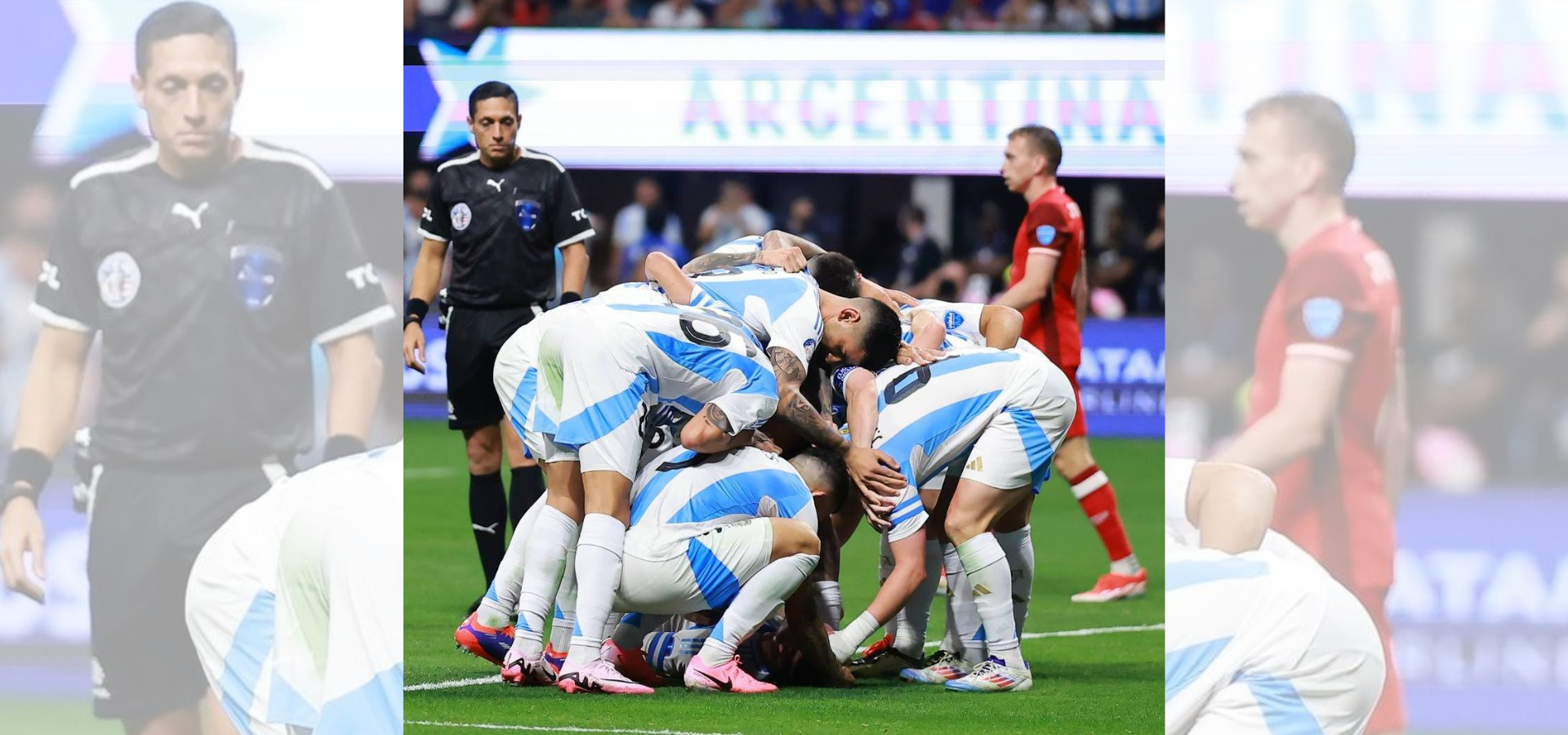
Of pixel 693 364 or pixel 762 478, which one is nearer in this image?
pixel 693 364

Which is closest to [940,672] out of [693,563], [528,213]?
[693,563]

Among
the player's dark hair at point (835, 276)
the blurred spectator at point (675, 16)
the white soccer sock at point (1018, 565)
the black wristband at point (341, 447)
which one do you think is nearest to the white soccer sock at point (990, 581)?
the white soccer sock at point (1018, 565)

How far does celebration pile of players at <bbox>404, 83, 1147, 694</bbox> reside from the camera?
18.7 ft

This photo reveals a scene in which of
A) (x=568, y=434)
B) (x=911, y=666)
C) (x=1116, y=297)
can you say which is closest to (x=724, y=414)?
(x=568, y=434)

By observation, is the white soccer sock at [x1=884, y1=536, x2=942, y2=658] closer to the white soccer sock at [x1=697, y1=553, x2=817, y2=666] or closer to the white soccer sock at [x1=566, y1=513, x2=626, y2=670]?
the white soccer sock at [x1=697, y1=553, x2=817, y2=666]

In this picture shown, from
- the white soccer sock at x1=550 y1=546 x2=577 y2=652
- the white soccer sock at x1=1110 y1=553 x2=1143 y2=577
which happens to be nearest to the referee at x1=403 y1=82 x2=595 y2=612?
the white soccer sock at x1=550 y1=546 x2=577 y2=652

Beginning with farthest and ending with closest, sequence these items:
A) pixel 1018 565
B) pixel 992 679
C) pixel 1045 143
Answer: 1. pixel 1045 143
2. pixel 1018 565
3. pixel 992 679

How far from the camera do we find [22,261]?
402 cm

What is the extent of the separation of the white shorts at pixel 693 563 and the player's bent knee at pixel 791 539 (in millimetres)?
19

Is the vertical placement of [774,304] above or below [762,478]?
above

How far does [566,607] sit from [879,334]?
135 cm

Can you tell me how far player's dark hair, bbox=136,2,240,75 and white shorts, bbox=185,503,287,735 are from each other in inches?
38.3

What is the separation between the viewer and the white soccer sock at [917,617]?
643 cm

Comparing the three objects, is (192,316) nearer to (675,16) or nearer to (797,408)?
(797,408)
